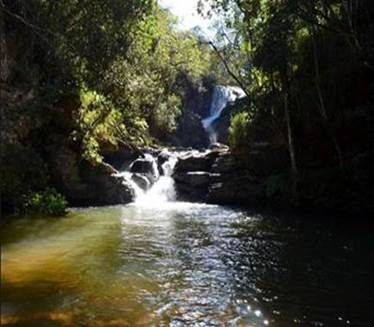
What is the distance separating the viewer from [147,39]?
79.1ft

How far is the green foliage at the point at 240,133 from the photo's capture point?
22.3 meters

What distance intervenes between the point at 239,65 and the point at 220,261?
618 inches

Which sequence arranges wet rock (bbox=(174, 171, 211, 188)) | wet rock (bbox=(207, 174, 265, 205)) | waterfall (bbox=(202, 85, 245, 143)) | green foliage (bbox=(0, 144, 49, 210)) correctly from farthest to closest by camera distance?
1. waterfall (bbox=(202, 85, 245, 143))
2. wet rock (bbox=(174, 171, 211, 188))
3. wet rock (bbox=(207, 174, 265, 205))
4. green foliage (bbox=(0, 144, 49, 210))

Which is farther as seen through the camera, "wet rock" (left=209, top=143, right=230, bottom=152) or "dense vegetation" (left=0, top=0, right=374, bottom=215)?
"wet rock" (left=209, top=143, right=230, bottom=152)

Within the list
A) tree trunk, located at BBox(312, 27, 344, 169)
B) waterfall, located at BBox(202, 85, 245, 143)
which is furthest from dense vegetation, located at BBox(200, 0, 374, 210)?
waterfall, located at BBox(202, 85, 245, 143)

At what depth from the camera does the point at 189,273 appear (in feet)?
32.0

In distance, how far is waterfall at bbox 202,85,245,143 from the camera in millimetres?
42412

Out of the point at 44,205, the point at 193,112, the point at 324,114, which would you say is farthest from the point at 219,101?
the point at 44,205

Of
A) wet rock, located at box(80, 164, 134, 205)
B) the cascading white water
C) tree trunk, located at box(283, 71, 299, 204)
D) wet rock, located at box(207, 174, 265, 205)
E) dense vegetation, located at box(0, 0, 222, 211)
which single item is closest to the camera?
dense vegetation, located at box(0, 0, 222, 211)

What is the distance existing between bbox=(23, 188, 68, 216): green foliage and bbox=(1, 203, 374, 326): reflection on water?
0.83 metres

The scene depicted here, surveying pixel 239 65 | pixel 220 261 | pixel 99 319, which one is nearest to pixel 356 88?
pixel 239 65

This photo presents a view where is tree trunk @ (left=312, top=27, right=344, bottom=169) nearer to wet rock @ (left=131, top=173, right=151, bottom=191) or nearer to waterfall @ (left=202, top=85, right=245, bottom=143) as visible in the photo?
wet rock @ (left=131, top=173, right=151, bottom=191)

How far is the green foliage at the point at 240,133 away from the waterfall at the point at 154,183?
339 cm

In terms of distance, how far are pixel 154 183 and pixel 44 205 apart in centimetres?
766
